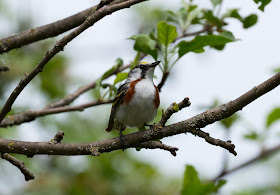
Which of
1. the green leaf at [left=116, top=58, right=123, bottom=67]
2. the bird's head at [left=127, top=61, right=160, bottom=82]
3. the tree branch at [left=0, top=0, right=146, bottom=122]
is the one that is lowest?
the bird's head at [left=127, top=61, right=160, bottom=82]

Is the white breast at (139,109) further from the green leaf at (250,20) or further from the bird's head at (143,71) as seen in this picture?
the green leaf at (250,20)

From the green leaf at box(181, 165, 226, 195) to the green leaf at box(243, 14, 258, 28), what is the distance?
1661 millimetres

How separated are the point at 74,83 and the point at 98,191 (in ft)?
7.02

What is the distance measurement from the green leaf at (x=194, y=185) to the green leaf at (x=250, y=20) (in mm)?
1661

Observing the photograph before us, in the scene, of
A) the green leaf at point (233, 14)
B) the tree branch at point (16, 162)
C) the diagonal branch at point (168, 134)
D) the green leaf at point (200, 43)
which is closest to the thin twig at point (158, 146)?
the diagonal branch at point (168, 134)

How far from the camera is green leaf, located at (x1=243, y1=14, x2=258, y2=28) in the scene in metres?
4.34

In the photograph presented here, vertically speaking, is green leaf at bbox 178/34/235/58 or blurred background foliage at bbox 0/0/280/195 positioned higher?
green leaf at bbox 178/34/235/58

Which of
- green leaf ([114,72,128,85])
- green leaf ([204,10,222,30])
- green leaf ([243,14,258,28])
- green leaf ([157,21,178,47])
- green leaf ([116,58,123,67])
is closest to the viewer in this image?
green leaf ([157,21,178,47])

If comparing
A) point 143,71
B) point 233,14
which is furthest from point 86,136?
point 233,14

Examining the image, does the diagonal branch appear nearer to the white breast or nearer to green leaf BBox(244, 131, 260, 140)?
the white breast

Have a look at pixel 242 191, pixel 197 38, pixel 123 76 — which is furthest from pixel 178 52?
pixel 242 191

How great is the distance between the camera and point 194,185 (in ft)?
11.5

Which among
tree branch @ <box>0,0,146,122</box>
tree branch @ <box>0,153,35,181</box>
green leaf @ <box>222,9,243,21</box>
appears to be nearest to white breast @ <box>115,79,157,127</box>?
green leaf @ <box>222,9,243,21</box>

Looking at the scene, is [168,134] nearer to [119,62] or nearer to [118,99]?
[118,99]
